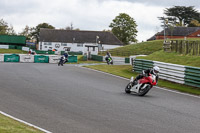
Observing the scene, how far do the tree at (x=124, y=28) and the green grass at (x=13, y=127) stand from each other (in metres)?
108

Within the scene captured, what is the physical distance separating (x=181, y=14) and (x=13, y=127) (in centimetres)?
10560

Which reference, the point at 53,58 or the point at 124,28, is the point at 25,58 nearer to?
the point at 53,58

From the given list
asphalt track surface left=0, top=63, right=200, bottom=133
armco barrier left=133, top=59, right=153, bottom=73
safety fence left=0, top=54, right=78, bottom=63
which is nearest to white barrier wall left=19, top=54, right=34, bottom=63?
safety fence left=0, top=54, right=78, bottom=63

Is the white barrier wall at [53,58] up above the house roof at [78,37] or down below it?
below

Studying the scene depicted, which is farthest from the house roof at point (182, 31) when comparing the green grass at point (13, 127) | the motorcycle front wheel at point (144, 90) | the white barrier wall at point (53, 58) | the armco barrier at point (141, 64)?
the green grass at point (13, 127)

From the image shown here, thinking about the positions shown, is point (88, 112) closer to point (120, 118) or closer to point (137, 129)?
point (120, 118)

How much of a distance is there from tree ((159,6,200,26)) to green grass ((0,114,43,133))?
334 feet

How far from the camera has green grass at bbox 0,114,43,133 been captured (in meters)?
7.25

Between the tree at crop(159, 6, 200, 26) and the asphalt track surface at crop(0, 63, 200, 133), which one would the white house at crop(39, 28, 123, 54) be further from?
the asphalt track surface at crop(0, 63, 200, 133)

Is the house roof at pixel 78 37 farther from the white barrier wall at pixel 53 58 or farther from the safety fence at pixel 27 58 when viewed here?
the safety fence at pixel 27 58

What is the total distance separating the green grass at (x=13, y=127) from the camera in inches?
285

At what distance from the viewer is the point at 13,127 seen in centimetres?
759

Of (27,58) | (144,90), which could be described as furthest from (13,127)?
(27,58)

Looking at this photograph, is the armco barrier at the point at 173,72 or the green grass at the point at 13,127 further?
the armco barrier at the point at 173,72
